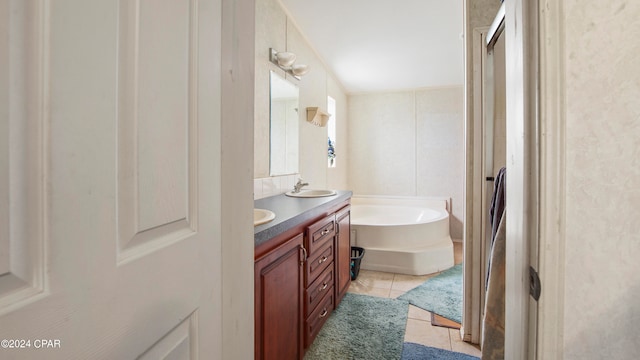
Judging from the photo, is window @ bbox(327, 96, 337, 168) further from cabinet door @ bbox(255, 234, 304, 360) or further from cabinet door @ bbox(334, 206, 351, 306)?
cabinet door @ bbox(255, 234, 304, 360)

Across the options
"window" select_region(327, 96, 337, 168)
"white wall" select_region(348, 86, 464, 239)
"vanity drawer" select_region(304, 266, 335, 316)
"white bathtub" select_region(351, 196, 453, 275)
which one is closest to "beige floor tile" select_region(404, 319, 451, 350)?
"vanity drawer" select_region(304, 266, 335, 316)

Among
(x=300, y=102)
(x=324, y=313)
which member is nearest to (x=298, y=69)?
(x=300, y=102)

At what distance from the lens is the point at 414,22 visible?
8.59ft

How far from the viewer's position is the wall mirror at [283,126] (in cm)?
236

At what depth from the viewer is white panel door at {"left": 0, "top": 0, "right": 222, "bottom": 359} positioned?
0.31 m

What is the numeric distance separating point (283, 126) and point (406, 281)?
1.91m

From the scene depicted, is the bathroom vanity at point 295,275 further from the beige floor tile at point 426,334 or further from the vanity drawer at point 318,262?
the beige floor tile at point 426,334

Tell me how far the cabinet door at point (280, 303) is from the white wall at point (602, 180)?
923mm

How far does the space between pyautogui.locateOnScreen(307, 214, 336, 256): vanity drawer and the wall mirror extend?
67cm

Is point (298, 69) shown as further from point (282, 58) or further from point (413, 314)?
point (413, 314)

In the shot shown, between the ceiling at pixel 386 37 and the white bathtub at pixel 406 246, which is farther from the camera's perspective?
the white bathtub at pixel 406 246

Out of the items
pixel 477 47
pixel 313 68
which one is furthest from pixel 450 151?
pixel 477 47

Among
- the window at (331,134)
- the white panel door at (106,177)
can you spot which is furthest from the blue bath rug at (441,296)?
the white panel door at (106,177)

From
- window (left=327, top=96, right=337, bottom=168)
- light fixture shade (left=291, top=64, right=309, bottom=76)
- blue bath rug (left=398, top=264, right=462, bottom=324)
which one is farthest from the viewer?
window (left=327, top=96, right=337, bottom=168)
